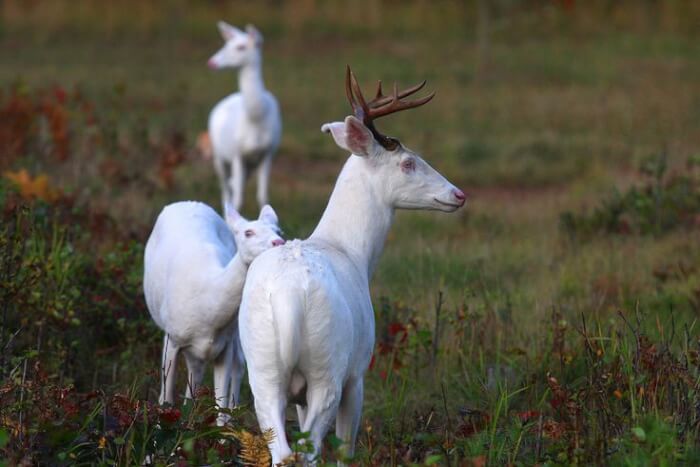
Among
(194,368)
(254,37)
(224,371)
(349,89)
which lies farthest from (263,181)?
(349,89)

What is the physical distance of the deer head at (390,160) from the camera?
216 inches

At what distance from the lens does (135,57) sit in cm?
2553

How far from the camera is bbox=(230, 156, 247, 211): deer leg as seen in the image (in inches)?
466

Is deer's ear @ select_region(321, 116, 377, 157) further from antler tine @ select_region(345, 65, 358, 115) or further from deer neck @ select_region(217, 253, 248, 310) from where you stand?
deer neck @ select_region(217, 253, 248, 310)

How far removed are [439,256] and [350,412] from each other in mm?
4007

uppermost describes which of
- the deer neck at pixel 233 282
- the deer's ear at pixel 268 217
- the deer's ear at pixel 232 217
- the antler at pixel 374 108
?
the antler at pixel 374 108

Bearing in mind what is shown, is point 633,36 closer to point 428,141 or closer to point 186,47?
point 186,47

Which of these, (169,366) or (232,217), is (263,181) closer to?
(232,217)

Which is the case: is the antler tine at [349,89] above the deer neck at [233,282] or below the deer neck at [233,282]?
above

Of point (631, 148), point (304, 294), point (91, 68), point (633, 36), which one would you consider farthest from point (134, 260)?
point (633, 36)

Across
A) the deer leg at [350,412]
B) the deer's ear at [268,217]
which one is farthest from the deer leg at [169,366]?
the deer leg at [350,412]

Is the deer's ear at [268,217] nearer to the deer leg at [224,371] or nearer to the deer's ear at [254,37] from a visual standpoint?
the deer leg at [224,371]

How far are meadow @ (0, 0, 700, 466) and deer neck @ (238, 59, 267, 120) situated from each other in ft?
2.75

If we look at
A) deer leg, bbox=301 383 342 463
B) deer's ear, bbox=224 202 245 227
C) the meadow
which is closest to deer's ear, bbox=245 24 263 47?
the meadow
